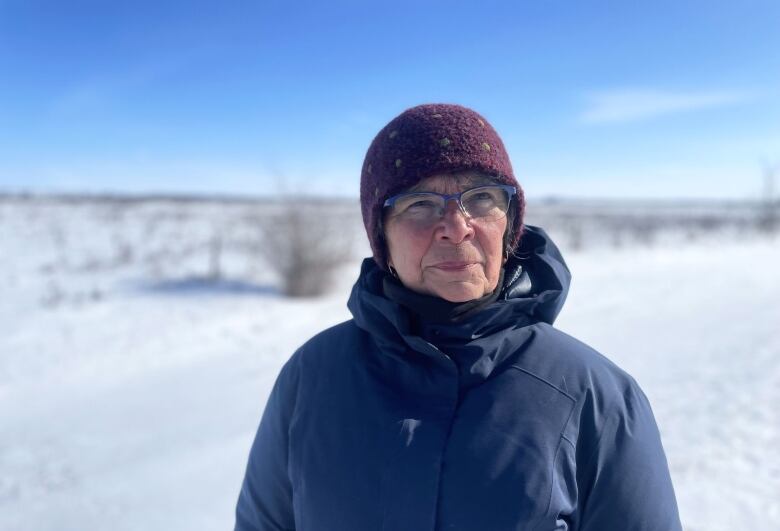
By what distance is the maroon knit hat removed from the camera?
4.18 feet

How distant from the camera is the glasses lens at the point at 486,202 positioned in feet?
4.27

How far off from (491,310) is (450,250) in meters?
0.18

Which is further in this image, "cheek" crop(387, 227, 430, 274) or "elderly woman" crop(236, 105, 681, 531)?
"cheek" crop(387, 227, 430, 274)

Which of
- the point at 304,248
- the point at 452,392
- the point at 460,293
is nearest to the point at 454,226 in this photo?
the point at 460,293

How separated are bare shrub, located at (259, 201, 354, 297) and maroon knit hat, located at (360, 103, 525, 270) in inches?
384

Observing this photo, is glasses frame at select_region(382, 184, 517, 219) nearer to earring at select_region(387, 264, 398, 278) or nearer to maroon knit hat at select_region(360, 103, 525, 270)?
maroon knit hat at select_region(360, 103, 525, 270)

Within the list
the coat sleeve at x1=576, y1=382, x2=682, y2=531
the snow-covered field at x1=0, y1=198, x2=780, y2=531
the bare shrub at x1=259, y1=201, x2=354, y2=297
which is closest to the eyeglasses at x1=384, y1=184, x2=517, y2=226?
the coat sleeve at x1=576, y1=382, x2=682, y2=531

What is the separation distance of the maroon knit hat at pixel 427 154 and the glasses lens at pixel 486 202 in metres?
0.04

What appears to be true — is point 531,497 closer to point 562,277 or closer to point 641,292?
point 562,277

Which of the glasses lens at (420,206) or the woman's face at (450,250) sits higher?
the glasses lens at (420,206)

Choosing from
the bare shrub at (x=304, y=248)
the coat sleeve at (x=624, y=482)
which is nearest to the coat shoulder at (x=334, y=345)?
the coat sleeve at (x=624, y=482)

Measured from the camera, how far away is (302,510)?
1.30 meters

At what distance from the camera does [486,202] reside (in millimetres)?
1325

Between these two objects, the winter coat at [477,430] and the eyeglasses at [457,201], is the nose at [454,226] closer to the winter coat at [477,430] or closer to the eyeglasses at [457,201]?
the eyeglasses at [457,201]
